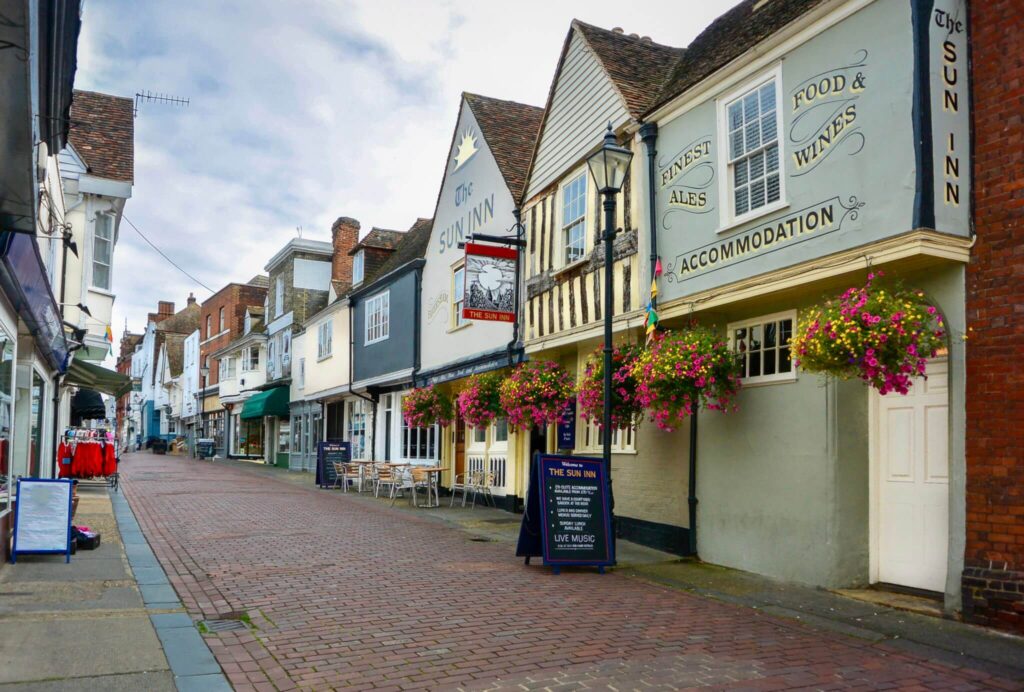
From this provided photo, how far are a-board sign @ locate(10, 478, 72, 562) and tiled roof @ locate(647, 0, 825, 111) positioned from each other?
859 cm

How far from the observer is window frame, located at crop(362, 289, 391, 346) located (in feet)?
74.6

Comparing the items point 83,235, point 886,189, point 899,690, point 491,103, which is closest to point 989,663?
point 899,690

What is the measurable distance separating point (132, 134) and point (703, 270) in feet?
47.7

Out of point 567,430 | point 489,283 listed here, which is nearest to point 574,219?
point 489,283

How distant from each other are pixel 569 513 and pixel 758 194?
4.16 meters

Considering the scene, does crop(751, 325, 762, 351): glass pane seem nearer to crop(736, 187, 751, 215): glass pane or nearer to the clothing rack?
crop(736, 187, 751, 215): glass pane

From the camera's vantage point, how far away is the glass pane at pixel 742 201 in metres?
9.34

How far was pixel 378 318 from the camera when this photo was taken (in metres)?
23.5

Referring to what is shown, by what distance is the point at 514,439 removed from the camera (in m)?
16.5

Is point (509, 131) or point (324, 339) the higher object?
point (509, 131)

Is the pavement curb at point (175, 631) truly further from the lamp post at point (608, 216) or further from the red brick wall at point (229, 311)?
the red brick wall at point (229, 311)

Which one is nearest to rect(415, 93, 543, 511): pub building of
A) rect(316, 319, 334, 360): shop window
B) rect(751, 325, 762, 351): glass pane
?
rect(751, 325, 762, 351): glass pane

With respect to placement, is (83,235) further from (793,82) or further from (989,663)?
(989,663)

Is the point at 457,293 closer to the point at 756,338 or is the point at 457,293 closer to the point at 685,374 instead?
the point at 756,338
